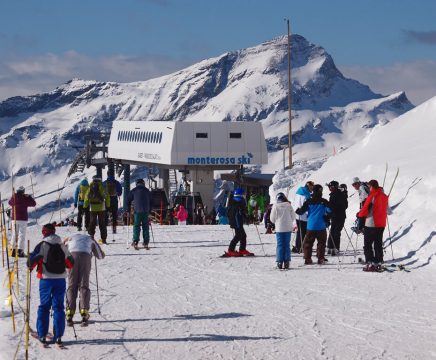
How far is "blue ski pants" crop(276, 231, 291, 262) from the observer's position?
16.2m

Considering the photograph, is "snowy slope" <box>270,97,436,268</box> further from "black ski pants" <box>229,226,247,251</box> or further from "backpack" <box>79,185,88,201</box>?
"backpack" <box>79,185,88,201</box>

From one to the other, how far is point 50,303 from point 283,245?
718cm

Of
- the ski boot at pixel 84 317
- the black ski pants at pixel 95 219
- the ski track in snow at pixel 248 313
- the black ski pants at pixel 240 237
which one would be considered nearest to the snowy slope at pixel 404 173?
the ski track in snow at pixel 248 313

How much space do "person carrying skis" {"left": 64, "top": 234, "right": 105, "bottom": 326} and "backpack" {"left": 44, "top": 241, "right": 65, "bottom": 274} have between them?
82cm

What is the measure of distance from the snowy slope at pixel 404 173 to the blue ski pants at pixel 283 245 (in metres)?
2.47

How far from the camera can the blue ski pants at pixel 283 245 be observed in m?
16.2

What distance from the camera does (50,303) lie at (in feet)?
32.4

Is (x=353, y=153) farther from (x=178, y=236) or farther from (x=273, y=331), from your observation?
(x=273, y=331)

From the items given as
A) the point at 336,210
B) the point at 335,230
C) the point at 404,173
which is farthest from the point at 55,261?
the point at 404,173

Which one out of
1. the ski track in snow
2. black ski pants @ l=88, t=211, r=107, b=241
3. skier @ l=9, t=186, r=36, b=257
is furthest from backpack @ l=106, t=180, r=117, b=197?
the ski track in snow

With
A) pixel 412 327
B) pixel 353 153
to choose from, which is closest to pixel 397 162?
pixel 353 153

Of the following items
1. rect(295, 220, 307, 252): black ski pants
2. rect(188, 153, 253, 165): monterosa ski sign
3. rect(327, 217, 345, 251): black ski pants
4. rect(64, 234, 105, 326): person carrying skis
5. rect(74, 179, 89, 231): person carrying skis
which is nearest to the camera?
rect(64, 234, 105, 326): person carrying skis

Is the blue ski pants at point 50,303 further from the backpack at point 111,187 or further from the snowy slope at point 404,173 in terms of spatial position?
the backpack at point 111,187

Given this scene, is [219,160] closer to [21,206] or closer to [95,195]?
[95,195]
